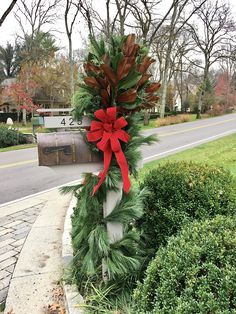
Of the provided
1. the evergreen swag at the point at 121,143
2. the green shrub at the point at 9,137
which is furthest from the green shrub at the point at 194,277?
the green shrub at the point at 9,137

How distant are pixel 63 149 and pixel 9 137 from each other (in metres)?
14.5

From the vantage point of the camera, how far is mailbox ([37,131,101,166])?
223 centimetres

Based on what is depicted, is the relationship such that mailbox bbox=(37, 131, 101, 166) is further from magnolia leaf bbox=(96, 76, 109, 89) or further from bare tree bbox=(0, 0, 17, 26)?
bare tree bbox=(0, 0, 17, 26)

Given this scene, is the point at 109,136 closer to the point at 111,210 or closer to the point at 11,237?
the point at 111,210

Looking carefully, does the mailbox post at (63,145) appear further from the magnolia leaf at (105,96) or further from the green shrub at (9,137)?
→ the green shrub at (9,137)

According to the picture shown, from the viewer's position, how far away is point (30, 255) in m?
3.44

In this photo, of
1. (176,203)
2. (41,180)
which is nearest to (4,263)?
(176,203)

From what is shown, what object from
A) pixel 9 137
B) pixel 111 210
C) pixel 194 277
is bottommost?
pixel 9 137

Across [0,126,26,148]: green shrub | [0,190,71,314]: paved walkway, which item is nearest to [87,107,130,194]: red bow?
[0,190,71,314]: paved walkway

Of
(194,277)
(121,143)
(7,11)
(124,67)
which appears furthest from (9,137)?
(194,277)

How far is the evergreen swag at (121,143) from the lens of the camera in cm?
209

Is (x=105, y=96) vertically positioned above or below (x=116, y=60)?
below

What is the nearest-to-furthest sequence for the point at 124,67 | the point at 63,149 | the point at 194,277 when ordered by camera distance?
1. the point at 194,277
2. the point at 124,67
3. the point at 63,149

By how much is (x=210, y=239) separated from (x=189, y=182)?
3.15ft
